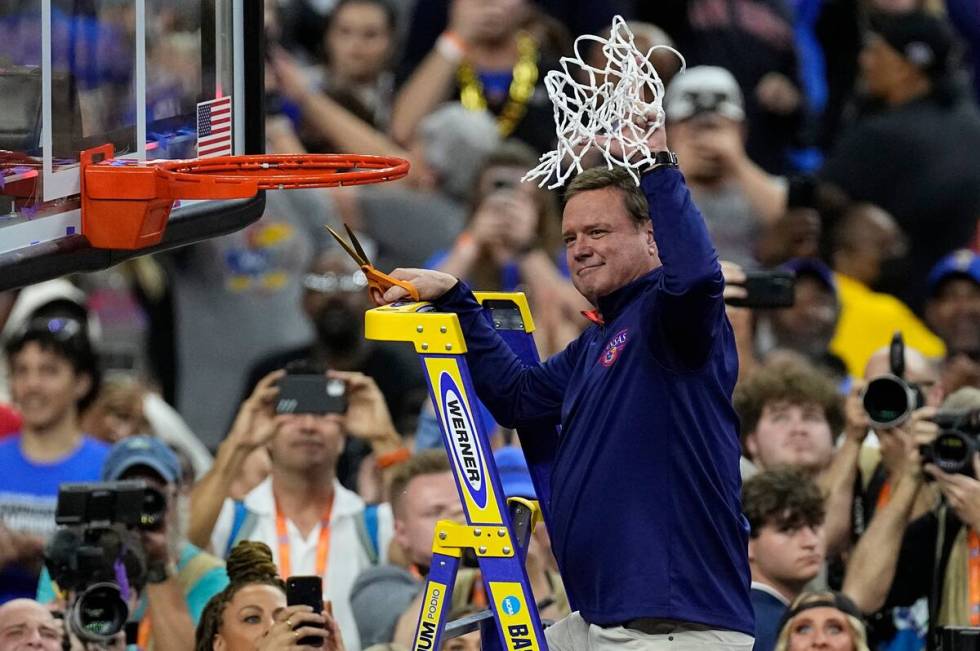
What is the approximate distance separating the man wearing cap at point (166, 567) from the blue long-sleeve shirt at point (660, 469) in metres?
2.29

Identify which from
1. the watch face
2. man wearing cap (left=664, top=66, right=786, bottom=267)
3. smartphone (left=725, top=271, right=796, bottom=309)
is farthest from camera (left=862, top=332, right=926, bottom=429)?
man wearing cap (left=664, top=66, right=786, bottom=267)

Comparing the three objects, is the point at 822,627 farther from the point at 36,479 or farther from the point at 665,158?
the point at 36,479

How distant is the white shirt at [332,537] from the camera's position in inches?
310

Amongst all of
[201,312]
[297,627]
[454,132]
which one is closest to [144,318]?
[201,312]

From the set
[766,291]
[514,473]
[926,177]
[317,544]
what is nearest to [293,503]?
[317,544]

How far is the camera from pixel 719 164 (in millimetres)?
10844

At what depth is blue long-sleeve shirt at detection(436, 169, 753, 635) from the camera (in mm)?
5184

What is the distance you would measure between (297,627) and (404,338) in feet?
4.25

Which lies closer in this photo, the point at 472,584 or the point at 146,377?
the point at 472,584

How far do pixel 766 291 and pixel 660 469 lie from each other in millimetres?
2696

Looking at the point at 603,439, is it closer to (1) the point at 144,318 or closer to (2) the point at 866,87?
(1) the point at 144,318

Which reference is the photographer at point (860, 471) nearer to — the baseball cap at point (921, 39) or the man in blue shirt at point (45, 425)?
the man in blue shirt at point (45, 425)

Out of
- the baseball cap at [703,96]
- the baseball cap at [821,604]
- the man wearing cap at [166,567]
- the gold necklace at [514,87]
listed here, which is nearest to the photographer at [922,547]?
the baseball cap at [821,604]

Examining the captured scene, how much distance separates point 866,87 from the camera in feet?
39.5
